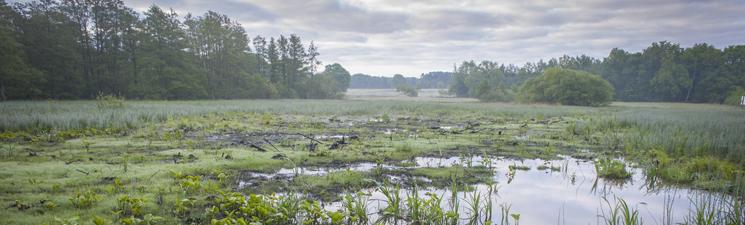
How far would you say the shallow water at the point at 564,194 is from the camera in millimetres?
4855

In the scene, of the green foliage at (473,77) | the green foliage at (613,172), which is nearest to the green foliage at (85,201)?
the green foliage at (613,172)

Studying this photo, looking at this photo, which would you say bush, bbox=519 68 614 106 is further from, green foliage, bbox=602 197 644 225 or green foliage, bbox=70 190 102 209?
green foliage, bbox=70 190 102 209

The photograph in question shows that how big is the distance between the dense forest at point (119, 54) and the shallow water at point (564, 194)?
28288mm

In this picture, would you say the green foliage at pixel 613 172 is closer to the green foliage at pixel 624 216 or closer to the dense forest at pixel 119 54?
the green foliage at pixel 624 216

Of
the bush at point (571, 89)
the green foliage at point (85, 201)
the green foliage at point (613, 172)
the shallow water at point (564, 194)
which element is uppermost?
the bush at point (571, 89)

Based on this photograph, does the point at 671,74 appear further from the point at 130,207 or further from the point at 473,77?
the point at 130,207

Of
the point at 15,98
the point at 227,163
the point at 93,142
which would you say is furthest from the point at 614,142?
the point at 15,98

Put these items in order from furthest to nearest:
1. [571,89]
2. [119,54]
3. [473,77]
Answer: [473,77], [571,89], [119,54]

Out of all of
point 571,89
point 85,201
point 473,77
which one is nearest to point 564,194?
point 85,201

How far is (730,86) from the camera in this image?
6525cm

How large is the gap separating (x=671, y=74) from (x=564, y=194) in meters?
87.1

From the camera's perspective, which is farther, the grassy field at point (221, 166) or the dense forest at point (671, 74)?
the dense forest at point (671, 74)

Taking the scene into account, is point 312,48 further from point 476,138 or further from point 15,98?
point 476,138

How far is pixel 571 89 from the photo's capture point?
56.7m
